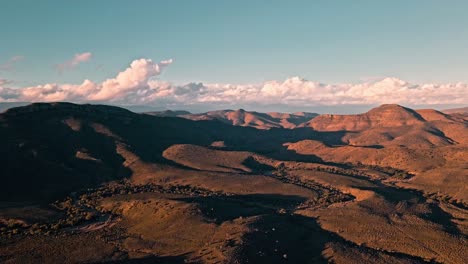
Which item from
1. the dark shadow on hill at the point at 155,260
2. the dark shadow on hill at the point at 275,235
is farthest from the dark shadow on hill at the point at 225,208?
the dark shadow on hill at the point at 155,260

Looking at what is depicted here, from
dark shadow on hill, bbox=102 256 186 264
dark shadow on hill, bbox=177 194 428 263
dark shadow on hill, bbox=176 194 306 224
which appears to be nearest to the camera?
dark shadow on hill, bbox=102 256 186 264

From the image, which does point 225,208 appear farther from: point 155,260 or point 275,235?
point 155,260

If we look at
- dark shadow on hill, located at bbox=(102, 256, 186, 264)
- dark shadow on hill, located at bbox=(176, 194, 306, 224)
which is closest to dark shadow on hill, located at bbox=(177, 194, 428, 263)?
dark shadow on hill, located at bbox=(176, 194, 306, 224)

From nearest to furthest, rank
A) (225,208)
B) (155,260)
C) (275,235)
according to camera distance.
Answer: (155,260)
(275,235)
(225,208)

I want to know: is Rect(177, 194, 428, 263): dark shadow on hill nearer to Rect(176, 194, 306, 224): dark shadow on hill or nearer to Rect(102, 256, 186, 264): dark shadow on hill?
Rect(176, 194, 306, 224): dark shadow on hill

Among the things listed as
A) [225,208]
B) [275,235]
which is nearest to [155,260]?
[275,235]

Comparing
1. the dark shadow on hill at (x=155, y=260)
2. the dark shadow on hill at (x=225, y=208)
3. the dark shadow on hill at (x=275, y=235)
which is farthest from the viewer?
the dark shadow on hill at (x=225, y=208)

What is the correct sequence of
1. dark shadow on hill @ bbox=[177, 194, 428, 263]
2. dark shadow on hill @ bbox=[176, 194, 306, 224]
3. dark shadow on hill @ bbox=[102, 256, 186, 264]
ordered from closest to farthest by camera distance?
dark shadow on hill @ bbox=[102, 256, 186, 264]
dark shadow on hill @ bbox=[177, 194, 428, 263]
dark shadow on hill @ bbox=[176, 194, 306, 224]

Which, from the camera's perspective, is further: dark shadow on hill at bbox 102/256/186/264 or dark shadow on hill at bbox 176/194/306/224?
dark shadow on hill at bbox 176/194/306/224

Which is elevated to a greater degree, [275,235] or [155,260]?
[155,260]

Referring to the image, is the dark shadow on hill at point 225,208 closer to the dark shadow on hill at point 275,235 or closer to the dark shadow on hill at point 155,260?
the dark shadow on hill at point 275,235

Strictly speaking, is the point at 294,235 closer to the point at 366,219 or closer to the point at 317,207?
the point at 366,219

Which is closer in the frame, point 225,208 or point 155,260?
point 155,260

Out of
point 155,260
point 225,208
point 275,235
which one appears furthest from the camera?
point 225,208
